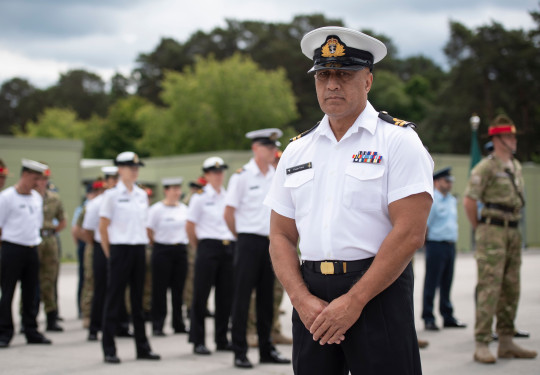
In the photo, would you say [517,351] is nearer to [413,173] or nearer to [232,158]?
[413,173]

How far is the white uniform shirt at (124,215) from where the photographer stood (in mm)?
7934

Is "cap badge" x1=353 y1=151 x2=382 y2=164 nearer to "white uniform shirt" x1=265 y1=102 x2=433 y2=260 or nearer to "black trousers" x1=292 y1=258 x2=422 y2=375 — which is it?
"white uniform shirt" x1=265 y1=102 x2=433 y2=260

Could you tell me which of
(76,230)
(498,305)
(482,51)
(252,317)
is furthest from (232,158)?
(482,51)

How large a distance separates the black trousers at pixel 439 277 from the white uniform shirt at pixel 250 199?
10.5ft

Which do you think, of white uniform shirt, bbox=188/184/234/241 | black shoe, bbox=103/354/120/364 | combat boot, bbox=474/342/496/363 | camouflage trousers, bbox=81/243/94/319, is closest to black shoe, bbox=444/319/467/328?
combat boot, bbox=474/342/496/363

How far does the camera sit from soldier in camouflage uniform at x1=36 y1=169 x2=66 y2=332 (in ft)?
34.0

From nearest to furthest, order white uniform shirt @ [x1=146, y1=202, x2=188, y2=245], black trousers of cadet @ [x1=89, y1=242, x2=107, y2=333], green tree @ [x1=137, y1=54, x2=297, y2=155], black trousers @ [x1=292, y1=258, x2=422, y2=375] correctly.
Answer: black trousers @ [x1=292, y1=258, x2=422, y2=375]
black trousers of cadet @ [x1=89, y1=242, x2=107, y2=333]
white uniform shirt @ [x1=146, y1=202, x2=188, y2=245]
green tree @ [x1=137, y1=54, x2=297, y2=155]

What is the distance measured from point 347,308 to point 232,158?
24.2m

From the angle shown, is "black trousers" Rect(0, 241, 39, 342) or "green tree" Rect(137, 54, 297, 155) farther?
"green tree" Rect(137, 54, 297, 155)

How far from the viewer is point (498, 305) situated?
292 inches

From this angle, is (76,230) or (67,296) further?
(67,296)

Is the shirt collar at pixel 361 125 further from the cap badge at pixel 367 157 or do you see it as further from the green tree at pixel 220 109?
the green tree at pixel 220 109

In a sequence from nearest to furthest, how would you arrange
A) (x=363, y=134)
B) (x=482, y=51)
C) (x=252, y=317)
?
(x=363, y=134), (x=252, y=317), (x=482, y=51)

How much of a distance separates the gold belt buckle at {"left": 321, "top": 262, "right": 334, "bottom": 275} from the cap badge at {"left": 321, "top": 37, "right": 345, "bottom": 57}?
978 millimetres
